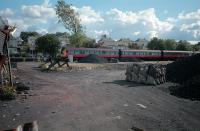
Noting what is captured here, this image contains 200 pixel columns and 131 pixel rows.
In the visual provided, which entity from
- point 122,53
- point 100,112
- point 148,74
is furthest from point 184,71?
point 122,53

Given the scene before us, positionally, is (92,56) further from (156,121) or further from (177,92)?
(156,121)

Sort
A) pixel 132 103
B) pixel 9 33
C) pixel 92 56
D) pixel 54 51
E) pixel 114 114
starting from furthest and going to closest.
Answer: pixel 54 51 → pixel 92 56 → pixel 9 33 → pixel 132 103 → pixel 114 114

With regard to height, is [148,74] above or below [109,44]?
below

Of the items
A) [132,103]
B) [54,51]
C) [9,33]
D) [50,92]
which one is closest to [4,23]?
[9,33]

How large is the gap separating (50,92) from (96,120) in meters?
6.13

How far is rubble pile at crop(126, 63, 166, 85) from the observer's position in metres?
18.2

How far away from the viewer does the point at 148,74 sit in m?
18.4

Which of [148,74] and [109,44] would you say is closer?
[148,74]

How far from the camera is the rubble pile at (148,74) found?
718 inches

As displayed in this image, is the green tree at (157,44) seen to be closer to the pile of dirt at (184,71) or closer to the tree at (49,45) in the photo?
the tree at (49,45)

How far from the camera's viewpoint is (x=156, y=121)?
8680 mm

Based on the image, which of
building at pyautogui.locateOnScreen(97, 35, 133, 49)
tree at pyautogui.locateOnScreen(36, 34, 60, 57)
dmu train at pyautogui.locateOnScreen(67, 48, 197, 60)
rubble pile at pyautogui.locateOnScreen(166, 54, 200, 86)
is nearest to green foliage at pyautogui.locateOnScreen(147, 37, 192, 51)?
building at pyautogui.locateOnScreen(97, 35, 133, 49)

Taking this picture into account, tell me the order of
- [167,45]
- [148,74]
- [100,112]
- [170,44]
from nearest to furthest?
1. [100,112]
2. [148,74]
3. [167,45]
4. [170,44]

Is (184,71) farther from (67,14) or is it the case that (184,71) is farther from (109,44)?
(109,44)
